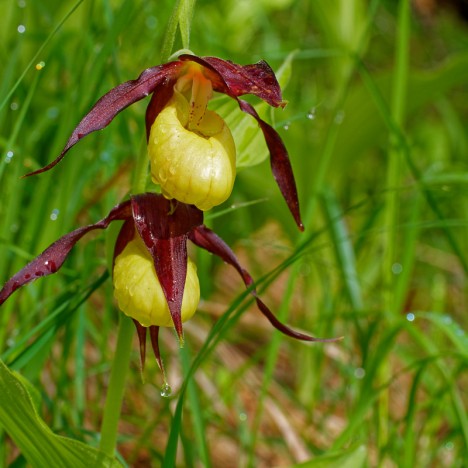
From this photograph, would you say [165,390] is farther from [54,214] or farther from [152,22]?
[152,22]

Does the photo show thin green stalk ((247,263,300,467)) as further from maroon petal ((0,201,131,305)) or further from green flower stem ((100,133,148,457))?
maroon petal ((0,201,131,305))

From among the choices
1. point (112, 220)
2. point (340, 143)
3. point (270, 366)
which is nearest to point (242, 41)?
point (340, 143)

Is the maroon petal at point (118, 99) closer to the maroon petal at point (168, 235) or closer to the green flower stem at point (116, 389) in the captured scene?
the maroon petal at point (168, 235)

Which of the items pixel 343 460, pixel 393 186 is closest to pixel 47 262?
pixel 343 460

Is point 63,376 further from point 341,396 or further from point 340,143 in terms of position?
point 340,143

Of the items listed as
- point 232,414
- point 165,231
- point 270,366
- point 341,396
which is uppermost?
point 165,231

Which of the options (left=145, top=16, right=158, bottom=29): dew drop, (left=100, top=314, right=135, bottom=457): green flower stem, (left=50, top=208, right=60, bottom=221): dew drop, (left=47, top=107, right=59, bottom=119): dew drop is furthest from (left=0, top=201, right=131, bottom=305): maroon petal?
(left=145, top=16, right=158, bottom=29): dew drop
